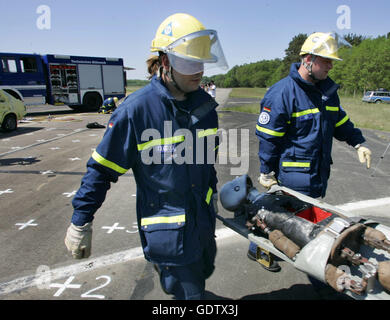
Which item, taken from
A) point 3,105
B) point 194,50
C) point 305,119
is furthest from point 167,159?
point 3,105

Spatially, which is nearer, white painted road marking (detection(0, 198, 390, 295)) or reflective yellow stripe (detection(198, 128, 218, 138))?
reflective yellow stripe (detection(198, 128, 218, 138))

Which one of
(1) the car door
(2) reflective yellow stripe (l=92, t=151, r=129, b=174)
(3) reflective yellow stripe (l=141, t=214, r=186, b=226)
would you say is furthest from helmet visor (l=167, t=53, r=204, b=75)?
(1) the car door

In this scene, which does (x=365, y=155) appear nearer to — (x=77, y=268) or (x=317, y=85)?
(x=317, y=85)

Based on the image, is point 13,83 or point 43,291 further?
point 13,83

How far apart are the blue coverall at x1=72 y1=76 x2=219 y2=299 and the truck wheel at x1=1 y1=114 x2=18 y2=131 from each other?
11778 millimetres

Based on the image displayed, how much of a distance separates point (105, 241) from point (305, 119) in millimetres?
2750

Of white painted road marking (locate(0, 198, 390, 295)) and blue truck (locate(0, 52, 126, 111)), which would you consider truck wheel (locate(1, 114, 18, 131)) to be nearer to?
blue truck (locate(0, 52, 126, 111))

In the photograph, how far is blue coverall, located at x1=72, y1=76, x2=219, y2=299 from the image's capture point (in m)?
1.75

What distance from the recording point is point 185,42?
170 centimetres

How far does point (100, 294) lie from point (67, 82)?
18.4 metres

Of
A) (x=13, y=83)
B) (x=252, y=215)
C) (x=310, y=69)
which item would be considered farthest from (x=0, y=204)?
(x=13, y=83)

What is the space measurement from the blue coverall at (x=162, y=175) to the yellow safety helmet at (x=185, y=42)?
0.65 feet

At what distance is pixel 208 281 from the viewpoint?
2949 mm
